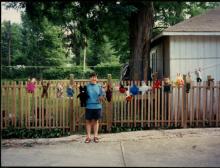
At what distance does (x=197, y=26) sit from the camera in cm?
1523

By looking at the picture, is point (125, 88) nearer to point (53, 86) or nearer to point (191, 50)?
point (53, 86)

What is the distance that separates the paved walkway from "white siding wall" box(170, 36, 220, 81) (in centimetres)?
327

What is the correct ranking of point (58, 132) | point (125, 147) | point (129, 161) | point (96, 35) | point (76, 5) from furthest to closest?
point (96, 35)
point (76, 5)
point (58, 132)
point (125, 147)
point (129, 161)

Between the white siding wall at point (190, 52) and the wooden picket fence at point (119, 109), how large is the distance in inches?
46.8

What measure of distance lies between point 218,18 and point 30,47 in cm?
3754

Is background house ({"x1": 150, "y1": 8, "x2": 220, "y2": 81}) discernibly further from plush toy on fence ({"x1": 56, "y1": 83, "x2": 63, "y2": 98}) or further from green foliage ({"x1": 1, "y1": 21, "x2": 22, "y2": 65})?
green foliage ({"x1": 1, "y1": 21, "x2": 22, "y2": 65})

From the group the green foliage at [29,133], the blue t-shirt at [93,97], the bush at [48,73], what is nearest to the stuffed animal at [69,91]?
the green foliage at [29,133]

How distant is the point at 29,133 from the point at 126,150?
346 centimetres

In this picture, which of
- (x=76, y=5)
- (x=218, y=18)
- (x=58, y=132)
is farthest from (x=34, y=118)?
(x=218, y=18)

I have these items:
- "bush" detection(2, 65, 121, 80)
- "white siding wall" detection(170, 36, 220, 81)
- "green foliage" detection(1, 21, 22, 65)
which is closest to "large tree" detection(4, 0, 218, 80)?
"white siding wall" detection(170, 36, 220, 81)

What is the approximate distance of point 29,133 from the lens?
12234mm

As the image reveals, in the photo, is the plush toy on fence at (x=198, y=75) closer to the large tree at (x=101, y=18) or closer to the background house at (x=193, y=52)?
the background house at (x=193, y=52)

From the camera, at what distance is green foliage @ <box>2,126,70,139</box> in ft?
39.5

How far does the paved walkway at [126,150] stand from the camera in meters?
8.69
